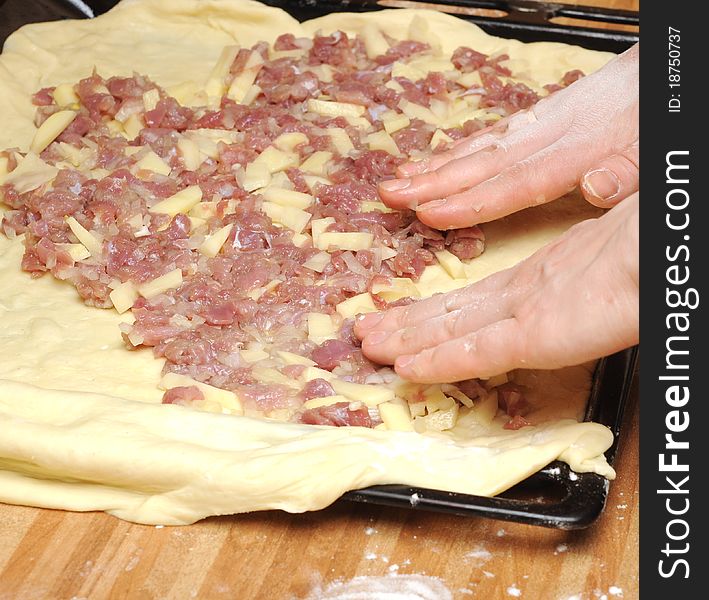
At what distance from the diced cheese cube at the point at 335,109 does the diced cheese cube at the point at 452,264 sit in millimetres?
679

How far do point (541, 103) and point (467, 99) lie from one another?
511 mm

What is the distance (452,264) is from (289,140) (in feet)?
2.18

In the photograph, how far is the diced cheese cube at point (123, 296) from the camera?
245 cm

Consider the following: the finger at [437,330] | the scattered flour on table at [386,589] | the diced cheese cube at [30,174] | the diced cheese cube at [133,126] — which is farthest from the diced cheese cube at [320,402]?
the diced cheese cube at [133,126]


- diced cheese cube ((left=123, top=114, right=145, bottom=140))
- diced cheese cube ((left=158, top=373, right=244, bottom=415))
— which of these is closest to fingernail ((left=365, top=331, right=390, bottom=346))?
diced cheese cube ((left=158, top=373, right=244, bottom=415))

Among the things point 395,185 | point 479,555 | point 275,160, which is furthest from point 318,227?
point 479,555

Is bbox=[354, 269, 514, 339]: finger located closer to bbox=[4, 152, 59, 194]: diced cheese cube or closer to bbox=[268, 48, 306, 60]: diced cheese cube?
bbox=[4, 152, 59, 194]: diced cheese cube

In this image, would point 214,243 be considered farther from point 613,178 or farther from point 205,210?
point 613,178

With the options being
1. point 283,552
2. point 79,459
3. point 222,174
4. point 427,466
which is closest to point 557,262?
point 427,466

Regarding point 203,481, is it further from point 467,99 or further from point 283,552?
point 467,99

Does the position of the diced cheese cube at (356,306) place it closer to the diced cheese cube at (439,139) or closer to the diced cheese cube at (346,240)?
the diced cheese cube at (346,240)

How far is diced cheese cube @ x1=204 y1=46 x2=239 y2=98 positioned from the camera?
3.21 meters

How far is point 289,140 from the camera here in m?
2.92

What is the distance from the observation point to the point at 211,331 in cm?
233
